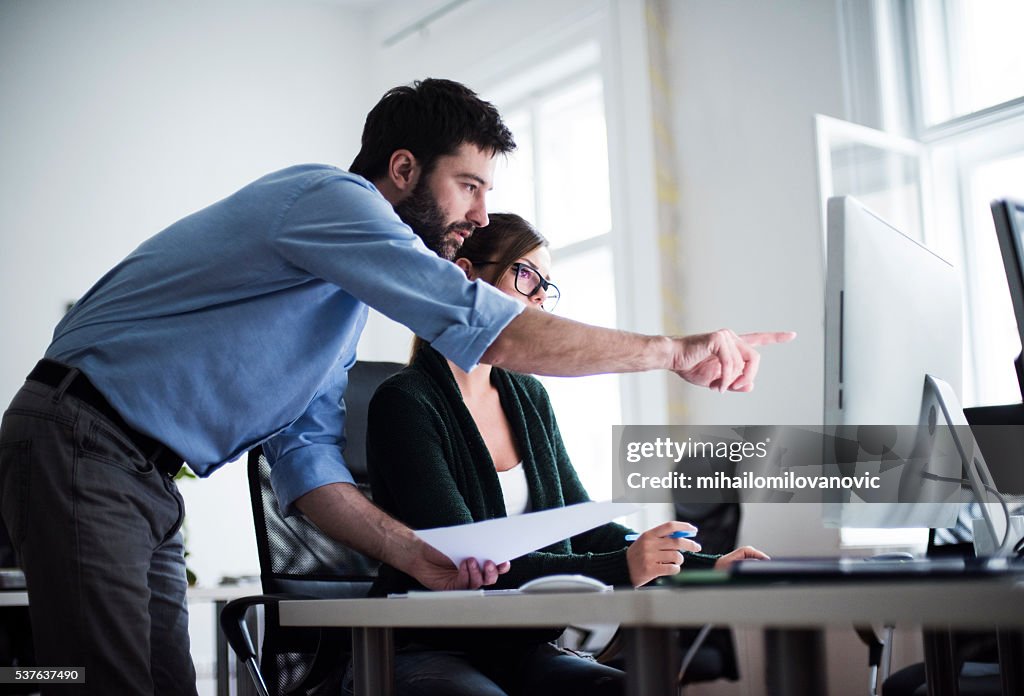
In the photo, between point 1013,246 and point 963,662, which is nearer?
point 1013,246

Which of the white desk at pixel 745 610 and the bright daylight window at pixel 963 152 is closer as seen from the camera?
the white desk at pixel 745 610

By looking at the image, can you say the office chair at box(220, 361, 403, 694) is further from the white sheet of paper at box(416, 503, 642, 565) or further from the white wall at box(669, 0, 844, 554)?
the white wall at box(669, 0, 844, 554)

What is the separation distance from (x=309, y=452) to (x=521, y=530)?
1.97 ft

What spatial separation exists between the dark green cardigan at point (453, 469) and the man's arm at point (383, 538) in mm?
55

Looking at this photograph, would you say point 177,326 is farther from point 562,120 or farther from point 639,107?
point 562,120

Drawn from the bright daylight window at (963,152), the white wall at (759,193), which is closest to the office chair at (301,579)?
the bright daylight window at (963,152)

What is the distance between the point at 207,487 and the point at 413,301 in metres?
4.25

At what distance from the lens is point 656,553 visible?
1.29 metres

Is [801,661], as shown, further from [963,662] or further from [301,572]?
[963,662]

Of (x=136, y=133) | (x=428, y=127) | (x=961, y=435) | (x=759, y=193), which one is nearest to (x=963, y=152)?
(x=759, y=193)

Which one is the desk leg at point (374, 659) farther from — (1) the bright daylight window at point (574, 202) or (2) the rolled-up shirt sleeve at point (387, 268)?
(1) the bright daylight window at point (574, 202)

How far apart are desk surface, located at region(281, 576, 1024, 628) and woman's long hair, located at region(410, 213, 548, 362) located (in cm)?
108

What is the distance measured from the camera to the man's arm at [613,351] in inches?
46.1

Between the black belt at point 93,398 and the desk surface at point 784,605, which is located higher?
the black belt at point 93,398
